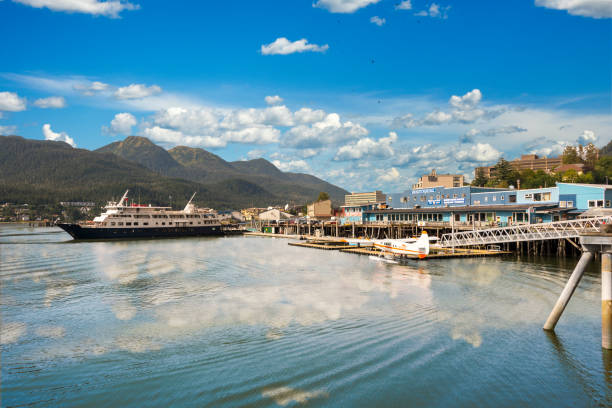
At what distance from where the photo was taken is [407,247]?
4644 centimetres

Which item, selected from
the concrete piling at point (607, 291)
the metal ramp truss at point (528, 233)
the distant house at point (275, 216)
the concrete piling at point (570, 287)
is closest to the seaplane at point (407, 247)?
the metal ramp truss at point (528, 233)

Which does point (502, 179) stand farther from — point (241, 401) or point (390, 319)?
point (241, 401)

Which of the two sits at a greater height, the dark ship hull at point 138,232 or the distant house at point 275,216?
the distant house at point 275,216

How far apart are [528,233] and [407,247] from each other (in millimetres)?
13538

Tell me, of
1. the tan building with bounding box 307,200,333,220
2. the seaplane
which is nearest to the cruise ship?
the tan building with bounding box 307,200,333,220

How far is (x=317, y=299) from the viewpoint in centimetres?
2722

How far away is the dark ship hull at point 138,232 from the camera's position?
88312 millimetres

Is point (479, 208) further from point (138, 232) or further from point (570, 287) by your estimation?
point (138, 232)

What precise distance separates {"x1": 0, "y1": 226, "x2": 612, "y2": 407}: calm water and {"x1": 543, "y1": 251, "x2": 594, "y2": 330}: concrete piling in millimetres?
652

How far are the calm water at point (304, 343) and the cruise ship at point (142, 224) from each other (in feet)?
194

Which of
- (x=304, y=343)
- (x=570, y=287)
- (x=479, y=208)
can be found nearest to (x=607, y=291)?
(x=570, y=287)

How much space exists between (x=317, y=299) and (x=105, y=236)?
78.1 m

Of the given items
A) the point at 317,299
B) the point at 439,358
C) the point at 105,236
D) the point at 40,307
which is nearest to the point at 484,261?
the point at 317,299

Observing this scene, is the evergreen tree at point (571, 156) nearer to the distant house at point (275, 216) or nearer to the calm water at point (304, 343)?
the distant house at point (275, 216)
